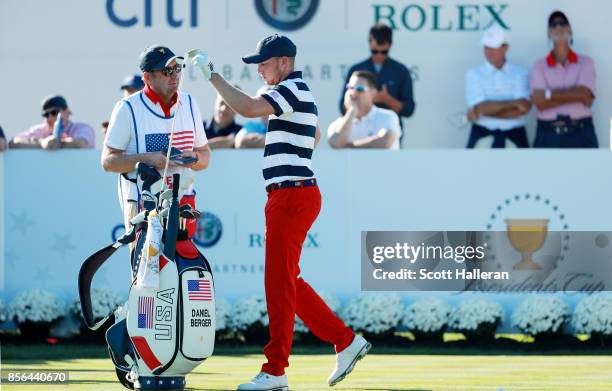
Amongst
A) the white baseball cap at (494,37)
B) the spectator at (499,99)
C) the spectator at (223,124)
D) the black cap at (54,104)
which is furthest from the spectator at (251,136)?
the white baseball cap at (494,37)

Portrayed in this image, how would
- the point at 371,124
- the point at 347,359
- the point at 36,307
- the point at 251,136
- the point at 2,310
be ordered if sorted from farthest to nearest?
the point at 371,124
the point at 251,136
the point at 2,310
the point at 36,307
the point at 347,359

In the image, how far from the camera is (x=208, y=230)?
12.4 m

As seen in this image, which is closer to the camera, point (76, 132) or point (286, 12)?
point (76, 132)

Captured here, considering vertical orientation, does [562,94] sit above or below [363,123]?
above

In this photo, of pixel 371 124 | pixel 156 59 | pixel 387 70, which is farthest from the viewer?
pixel 387 70

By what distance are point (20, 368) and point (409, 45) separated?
6.74 meters

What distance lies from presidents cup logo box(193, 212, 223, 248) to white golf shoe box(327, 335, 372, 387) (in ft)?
11.8

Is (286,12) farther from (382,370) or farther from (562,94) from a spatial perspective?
(382,370)

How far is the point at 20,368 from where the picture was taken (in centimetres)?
1016

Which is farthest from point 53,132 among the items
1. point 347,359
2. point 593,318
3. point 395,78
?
point 347,359

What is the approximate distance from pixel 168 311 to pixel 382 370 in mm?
2677

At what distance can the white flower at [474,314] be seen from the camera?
475 inches

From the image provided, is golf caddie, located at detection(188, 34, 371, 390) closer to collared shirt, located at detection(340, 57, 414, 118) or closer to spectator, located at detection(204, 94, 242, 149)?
spectator, located at detection(204, 94, 242, 149)

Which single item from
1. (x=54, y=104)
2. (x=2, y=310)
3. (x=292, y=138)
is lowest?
(x=2, y=310)
